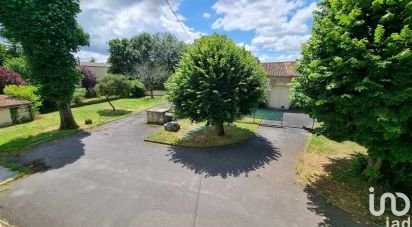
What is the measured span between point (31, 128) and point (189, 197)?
16.0 metres

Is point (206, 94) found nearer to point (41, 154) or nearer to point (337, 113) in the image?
point (337, 113)

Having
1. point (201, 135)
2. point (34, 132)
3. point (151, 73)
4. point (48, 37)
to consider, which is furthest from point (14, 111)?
point (151, 73)

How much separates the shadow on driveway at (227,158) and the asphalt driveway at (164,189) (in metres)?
0.04

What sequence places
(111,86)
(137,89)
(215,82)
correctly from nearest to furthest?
(215,82) < (111,86) < (137,89)

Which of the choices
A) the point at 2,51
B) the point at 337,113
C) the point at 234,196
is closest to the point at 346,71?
the point at 337,113

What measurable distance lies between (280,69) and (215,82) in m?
15.4

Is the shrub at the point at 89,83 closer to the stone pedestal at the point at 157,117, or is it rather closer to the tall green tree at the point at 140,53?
the tall green tree at the point at 140,53

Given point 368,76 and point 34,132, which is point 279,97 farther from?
point 34,132

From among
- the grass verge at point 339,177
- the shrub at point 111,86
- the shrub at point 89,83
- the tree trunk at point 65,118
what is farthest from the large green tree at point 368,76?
the shrub at point 89,83

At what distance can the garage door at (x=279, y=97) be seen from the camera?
76.0 feet

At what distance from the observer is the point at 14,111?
60.5 ft

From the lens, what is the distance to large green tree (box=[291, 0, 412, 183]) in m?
5.55

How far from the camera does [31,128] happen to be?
16.6 meters

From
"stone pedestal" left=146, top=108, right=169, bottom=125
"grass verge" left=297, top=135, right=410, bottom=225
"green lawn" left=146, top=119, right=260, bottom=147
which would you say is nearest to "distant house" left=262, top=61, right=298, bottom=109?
"green lawn" left=146, top=119, right=260, bottom=147
